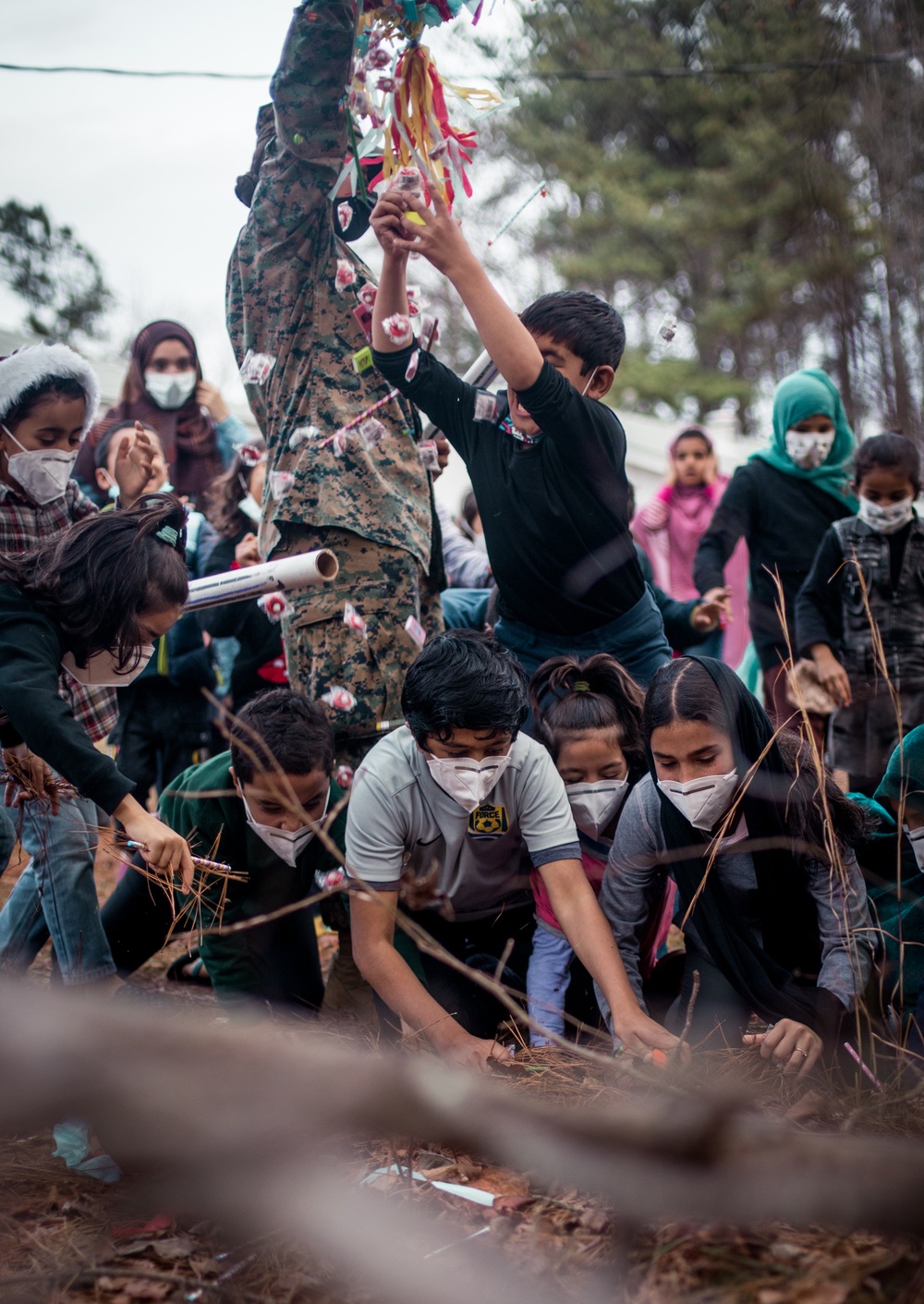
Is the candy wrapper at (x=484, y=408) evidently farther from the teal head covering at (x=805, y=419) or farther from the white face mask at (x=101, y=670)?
the teal head covering at (x=805, y=419)

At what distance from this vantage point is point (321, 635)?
3283mm

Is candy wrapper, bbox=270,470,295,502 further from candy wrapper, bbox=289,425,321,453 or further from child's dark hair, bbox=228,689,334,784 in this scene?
child's dark hair, bbox=228,689,334,784

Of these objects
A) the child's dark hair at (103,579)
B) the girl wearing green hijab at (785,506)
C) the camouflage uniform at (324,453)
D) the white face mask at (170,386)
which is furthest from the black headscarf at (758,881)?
the white face mask at (170,386)

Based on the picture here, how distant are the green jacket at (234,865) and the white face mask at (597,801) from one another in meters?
0.63

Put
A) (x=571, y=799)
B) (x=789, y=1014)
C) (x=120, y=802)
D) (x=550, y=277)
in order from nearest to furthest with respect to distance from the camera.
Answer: (x=120, y=802) < (x=789, y=1014) < (x=571, y=799) < (x=550, y=277)

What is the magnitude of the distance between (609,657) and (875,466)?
164 centimetres

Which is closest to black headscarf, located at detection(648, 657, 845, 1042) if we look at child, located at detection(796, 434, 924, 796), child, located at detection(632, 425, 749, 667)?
child, located at detection(796, 434, 924, 796)

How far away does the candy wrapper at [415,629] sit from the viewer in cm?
333

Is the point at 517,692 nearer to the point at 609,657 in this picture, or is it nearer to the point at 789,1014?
the point at 609,657

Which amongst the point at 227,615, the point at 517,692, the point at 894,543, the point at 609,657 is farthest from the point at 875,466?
the point at 227,615

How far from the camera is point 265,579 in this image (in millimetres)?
3043

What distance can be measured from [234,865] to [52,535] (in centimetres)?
99

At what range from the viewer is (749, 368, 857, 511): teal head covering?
4.77 metres

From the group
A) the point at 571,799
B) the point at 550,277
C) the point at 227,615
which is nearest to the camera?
the point at 571,799
